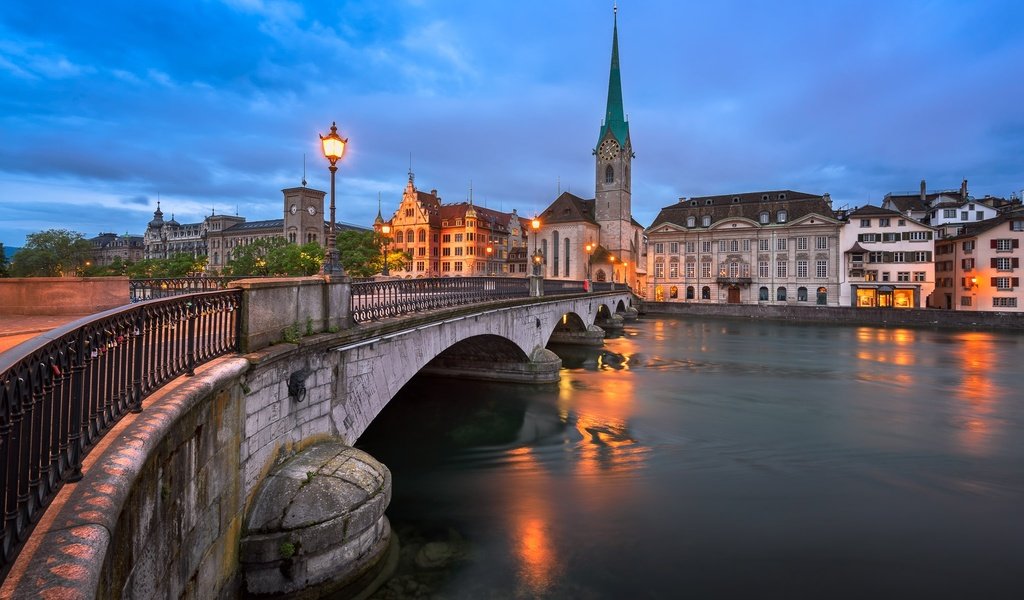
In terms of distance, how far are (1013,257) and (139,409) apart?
74564 millimetres

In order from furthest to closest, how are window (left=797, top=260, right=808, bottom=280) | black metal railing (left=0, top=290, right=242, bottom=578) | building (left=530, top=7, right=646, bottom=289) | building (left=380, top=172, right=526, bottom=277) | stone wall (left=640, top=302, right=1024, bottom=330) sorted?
building (left=380, top=172, right=526, bottom=277) → building (left=530, top=7, right=646, bottom=289) → window (left=797, top=260, right=808, bottom=280) → stone wall (left=640, top=302, right=1024, bottom=330) → black metal railing (left=0, top=290, right=242, bottom=578)

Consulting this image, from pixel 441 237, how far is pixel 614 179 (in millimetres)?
29429

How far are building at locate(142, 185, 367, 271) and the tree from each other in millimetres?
16319

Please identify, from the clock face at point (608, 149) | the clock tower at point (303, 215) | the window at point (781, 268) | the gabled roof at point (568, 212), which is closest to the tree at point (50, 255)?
the clock tower at point (303, 215)

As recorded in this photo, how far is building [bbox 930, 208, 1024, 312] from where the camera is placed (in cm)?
5472

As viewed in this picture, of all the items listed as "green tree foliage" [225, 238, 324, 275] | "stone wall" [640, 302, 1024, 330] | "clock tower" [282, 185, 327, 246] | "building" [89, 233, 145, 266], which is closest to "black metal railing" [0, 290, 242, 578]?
"green tree foliage" [225, 238, 324, 275]

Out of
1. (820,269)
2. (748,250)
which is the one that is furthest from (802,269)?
(748,250)

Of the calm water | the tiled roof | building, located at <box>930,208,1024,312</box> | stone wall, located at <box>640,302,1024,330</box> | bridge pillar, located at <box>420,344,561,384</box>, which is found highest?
the tiled roof

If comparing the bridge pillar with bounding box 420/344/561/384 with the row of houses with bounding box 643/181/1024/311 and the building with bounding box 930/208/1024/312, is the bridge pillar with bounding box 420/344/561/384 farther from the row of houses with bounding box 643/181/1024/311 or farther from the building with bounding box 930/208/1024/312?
the building with bounding box 930/208/1024/312

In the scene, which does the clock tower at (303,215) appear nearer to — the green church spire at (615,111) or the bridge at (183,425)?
the green church spire at (615,111)

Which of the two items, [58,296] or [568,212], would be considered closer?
[58,296]

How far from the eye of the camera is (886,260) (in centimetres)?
6197

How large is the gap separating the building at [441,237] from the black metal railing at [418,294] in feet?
212

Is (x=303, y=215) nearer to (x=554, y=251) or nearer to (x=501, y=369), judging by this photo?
(x=554, y=251)
